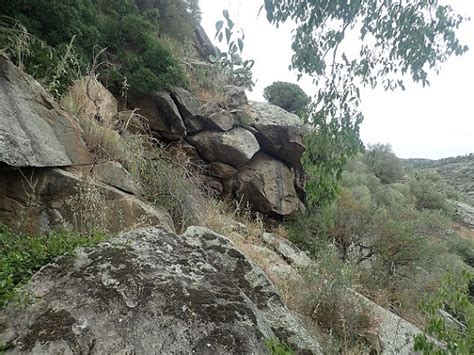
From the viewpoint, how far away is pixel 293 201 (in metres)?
8.70

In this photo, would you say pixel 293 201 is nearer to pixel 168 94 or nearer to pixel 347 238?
pixel 347 238

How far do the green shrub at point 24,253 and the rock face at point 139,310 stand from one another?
10 cm

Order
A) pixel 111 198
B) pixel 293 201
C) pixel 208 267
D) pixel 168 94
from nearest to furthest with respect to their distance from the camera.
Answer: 1. pixel 208 267
2. pixel 111 198
3. pixel 168 94
4. pixel 293 201

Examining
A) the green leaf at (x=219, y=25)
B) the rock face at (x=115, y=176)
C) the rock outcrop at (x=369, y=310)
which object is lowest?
the rock outcrop at (x=369, y=310)

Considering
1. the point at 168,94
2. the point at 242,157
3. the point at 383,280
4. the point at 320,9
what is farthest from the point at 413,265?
the point at 320,9

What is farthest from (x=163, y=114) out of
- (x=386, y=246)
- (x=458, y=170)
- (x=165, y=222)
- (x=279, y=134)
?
(x=458, y=170)

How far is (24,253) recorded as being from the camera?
216 cm

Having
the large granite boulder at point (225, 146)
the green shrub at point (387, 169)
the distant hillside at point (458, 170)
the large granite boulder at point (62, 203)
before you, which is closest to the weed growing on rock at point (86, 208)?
the large granite boulder at point (62, 203)

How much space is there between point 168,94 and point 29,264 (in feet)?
17.6

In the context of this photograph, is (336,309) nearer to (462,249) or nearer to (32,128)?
(32,128)

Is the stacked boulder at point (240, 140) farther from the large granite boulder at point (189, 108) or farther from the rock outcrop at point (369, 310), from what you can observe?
the rock outcrop at point (369, 310)

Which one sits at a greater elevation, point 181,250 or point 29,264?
point 181,250

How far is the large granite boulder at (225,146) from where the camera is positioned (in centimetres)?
764

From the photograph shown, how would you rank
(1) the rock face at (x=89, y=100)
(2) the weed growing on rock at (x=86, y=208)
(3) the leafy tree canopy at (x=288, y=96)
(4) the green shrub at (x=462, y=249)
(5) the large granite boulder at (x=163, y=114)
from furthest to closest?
(4) the green shrub at (x=462, y=249)
(3) the leafy tree canopy at (x=288, y=96)
(5) the large granite boulder at (x=163, y=114)
(1) the rock face at (x=89, y=100)
(2) the weed growing on rock at (x=86, y=208)
